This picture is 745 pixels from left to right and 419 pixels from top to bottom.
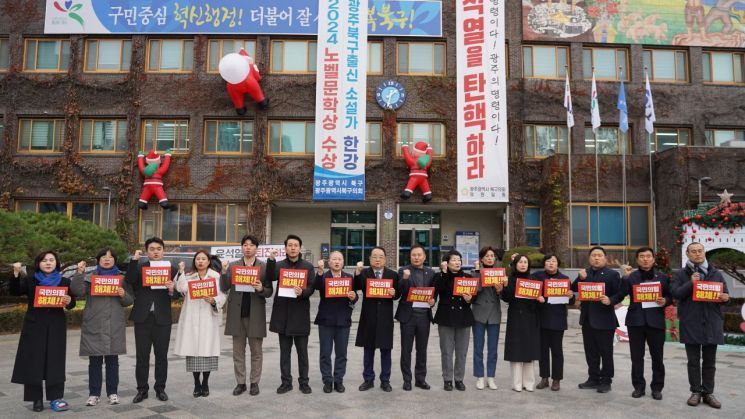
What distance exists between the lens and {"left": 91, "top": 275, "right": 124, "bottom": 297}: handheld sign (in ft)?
21.3

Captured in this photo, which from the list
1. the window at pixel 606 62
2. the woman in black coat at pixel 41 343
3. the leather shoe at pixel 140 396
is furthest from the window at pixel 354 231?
the woman in black coat at pixel 41 343

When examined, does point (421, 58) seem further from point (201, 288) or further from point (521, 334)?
point (201, 288)

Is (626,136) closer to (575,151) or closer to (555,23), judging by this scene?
(575,151)

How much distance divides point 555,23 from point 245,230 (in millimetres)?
15014

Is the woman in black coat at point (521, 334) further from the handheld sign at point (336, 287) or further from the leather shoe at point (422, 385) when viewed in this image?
the handheld sign at point (336, 287)

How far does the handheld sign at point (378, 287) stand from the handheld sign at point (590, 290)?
8.09ft

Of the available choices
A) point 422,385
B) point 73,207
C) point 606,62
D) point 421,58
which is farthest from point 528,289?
point 73,207

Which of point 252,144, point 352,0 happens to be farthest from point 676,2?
point 252,144

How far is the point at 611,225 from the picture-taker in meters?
22.3

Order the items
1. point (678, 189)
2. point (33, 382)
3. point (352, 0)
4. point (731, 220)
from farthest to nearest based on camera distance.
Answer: point (352, 0) < point (678, 189) < point (731, 220) < point (33, 382)

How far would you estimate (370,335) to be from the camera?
7336 millimetres

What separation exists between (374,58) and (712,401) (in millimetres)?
18910

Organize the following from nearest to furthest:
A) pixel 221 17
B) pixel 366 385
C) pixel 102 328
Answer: pixel 102 328 → pixel 366 385 → pixel 221 17

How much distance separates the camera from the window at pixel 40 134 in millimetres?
23297
